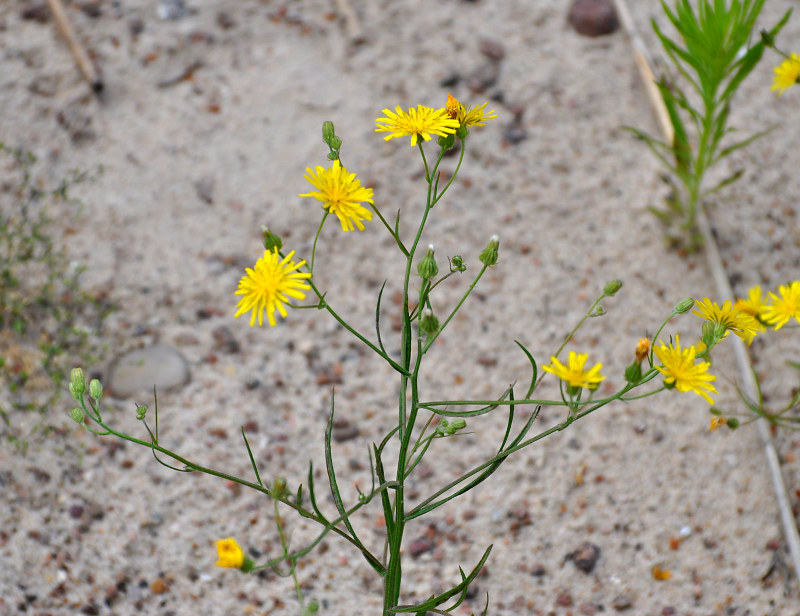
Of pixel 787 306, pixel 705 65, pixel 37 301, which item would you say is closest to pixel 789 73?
pixel 705 65

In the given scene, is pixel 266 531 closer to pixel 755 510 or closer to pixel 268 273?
pixel 268 273

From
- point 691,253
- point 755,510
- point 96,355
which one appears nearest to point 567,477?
point 755,510

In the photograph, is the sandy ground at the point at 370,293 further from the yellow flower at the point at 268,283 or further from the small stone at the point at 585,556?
the yellow flower at the point at 268,283

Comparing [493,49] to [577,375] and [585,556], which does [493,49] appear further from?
[577,375]

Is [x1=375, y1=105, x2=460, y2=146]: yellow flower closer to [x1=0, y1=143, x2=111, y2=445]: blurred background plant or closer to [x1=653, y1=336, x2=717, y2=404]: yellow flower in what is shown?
[x1=653, y1=336, x2=717, y2=404]: yellow flower

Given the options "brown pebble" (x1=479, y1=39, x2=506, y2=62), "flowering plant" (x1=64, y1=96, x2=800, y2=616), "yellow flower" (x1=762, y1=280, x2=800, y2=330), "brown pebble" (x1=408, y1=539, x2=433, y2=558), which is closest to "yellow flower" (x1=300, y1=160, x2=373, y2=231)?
"flowering plant" (x1=64, y1=96, x2=800, y2=616)

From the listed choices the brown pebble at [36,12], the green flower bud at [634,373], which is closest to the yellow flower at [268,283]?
the green flower bud at [634,373]
